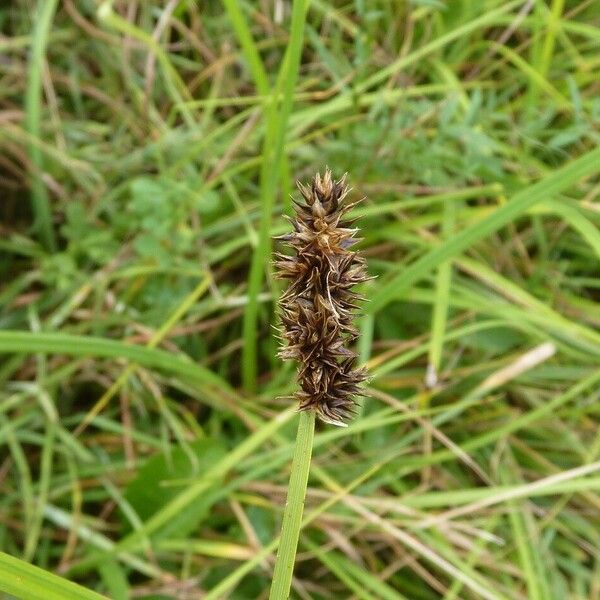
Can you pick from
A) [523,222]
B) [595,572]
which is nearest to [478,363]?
[523,222]

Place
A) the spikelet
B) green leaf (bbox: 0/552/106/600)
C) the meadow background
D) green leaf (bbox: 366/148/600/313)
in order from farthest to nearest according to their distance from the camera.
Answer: the meadow background → green leaf (bbox: 366/148/600/313) → green leaf (bbox: 0/552/106/600) → the spikelet

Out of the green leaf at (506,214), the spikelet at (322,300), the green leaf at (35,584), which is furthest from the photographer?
the green leaf at (506,214)

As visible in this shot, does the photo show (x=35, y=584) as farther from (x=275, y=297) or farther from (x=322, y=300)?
(x=275, y=297)

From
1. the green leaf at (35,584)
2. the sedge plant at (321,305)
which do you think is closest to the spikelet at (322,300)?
the sedge plant at (321,305)

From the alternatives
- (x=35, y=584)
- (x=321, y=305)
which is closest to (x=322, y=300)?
(x=321, y=305)

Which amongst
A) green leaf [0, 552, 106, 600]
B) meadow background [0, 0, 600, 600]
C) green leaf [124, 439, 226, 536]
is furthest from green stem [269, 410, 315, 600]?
green leaf [124, 439, 226, 536]

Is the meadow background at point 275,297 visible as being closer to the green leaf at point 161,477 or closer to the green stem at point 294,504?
the green leaf at point 161,477

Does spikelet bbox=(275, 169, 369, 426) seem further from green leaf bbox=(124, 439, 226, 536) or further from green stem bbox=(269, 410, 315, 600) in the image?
green leaf bbox=(124, 439, 226, 536)
